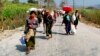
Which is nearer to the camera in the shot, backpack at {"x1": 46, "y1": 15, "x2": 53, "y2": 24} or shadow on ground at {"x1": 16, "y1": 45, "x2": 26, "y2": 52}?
shadow on ground at {"x1": 16, "y1": 45, "x2": 26, "y2": 52}

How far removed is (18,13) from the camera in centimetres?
5628

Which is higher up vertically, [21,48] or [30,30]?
[30,30]

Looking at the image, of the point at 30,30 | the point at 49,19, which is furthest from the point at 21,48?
the point at 49,19

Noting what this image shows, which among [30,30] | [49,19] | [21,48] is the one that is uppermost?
[30,30]

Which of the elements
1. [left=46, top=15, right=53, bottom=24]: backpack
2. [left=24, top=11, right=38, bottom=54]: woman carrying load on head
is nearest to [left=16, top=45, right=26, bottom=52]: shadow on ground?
[left=24, top=11, right=38, bottom=54]: woman carrying load on head

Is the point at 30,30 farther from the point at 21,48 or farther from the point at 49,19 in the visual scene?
the point at 49,19

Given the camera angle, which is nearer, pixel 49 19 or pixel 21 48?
pixel 21 48

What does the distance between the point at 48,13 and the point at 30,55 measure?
7848mm

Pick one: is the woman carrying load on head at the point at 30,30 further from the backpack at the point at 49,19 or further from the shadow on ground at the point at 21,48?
the backpack at the point at 49,19

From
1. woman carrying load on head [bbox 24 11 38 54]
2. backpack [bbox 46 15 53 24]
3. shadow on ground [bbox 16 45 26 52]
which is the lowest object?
shadow on ground [bbox 16 45 26 52]

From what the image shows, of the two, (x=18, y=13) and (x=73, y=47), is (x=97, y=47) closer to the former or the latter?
(x=73, y=47)

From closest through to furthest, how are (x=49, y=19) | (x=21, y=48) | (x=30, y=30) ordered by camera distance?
(x=30, y=30), (x=21, y=48), (x=49, y=19)

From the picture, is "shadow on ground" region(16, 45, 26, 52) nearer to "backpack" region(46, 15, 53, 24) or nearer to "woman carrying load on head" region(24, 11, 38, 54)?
"woman carrying load on head" region(24, 11, 38, 54)

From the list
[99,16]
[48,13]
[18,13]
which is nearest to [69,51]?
[48,13]
